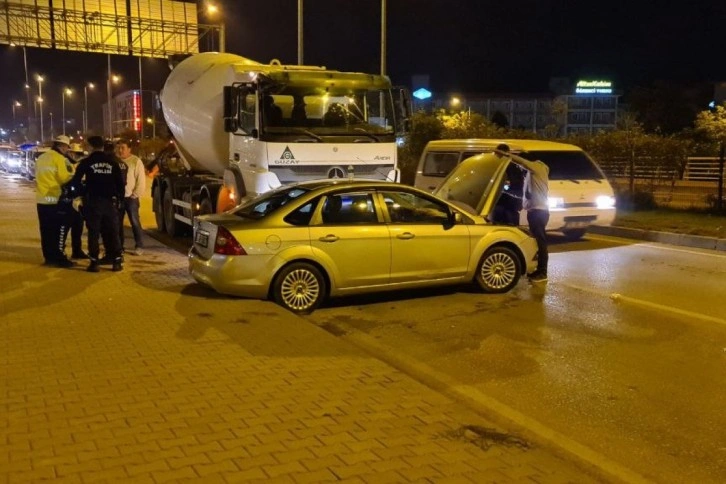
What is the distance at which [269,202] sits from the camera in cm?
872

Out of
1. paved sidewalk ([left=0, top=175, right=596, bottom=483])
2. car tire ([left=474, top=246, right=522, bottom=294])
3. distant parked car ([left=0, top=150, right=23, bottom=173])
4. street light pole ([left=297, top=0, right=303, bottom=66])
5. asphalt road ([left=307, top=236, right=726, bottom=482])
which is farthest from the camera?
distant parked car ([left=0, top=150, right=23, bottom=173])

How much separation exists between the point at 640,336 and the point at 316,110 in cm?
602

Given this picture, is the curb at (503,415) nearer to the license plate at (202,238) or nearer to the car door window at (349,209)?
the car door window at (349,209)

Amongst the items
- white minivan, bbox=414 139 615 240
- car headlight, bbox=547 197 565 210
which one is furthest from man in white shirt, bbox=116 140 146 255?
car headlight, bbox=547 197 565 210

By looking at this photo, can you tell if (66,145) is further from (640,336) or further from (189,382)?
(640,336)

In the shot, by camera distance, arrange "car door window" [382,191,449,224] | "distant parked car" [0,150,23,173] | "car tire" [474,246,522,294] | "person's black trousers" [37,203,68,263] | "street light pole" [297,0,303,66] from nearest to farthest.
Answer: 1. "car door window" [382,191,449,224]
2. "car tire" [474,246,522,294]
3. "person's black trousers" [37,203,68,263]
4. "street light pole" [297,0,303,66]
5. "distant parked car" [0,150,23,173]

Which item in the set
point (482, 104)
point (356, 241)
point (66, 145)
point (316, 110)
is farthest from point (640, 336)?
point (482, 104)

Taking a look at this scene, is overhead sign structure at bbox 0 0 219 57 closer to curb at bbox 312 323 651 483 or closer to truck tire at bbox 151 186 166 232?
truck tire at bbox 151 186 166 232

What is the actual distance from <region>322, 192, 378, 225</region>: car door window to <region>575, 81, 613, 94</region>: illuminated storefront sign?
96388 mm

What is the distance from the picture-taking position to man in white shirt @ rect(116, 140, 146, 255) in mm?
11617

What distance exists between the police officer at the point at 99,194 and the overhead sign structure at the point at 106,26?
21110mm

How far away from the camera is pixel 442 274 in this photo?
880 cm

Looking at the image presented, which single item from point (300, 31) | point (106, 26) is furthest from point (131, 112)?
point (300, 31)

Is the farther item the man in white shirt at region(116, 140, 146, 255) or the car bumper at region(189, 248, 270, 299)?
the man in white shirt at region(116, 140, 146, 255)
